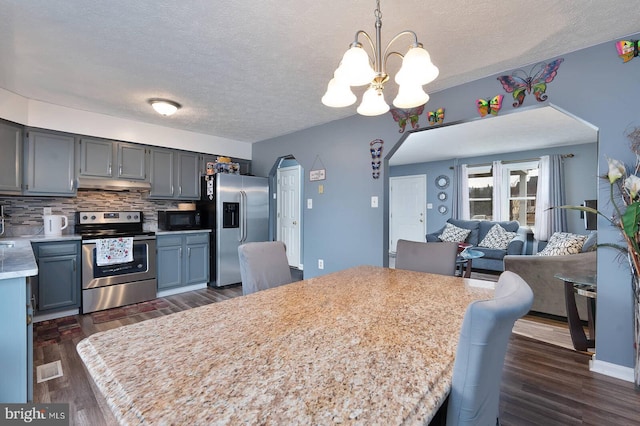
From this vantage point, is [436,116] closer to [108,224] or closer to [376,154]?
[376,154]

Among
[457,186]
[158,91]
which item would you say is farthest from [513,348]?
[457,186]

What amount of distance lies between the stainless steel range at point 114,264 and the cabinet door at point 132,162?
52cm

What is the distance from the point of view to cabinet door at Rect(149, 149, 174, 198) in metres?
3.92

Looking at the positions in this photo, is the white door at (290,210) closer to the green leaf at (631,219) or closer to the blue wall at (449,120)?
the blue wall at (449,120)

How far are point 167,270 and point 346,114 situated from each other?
3.06m

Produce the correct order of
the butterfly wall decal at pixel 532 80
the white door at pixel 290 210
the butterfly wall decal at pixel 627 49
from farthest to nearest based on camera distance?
1. the white door at pixel 290 210
2. the butterfly wall decal at pixel 532 80
3. the butterfly wall decal at pixel 627 49

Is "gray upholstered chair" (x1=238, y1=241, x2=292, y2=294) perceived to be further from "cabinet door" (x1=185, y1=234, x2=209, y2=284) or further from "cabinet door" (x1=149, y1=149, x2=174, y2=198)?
"cabinet door" (x1=149, y1=149, x2=174, y2=198)

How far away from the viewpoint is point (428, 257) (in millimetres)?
1992

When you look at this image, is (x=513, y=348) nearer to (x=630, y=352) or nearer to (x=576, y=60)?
(x=630, y=352)

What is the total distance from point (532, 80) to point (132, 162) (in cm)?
433

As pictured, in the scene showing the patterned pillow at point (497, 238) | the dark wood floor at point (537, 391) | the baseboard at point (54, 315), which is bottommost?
the dark wood floor at point (537, 391)

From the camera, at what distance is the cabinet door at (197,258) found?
4.05 m

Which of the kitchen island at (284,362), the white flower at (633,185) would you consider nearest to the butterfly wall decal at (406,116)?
the white flower at (633,185)

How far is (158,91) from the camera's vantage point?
2.84 meters
